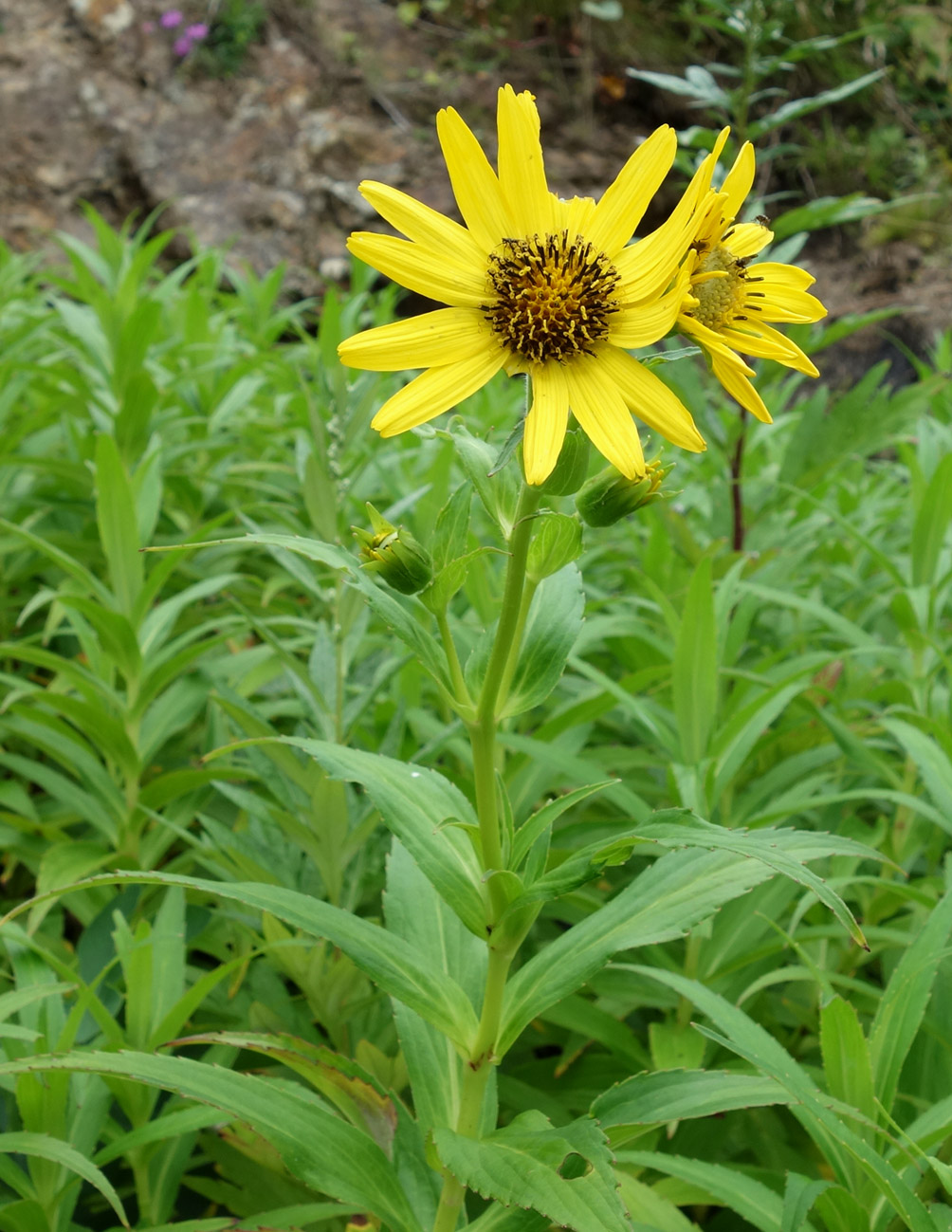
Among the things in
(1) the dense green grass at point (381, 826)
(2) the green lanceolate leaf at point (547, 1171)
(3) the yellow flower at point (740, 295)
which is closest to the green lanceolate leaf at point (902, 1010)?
(1) the dense green grass at point (381, 826)

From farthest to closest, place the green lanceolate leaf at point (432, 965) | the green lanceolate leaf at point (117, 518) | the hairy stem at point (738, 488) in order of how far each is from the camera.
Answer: the hairy stem at point (738, 488), the green lanceolate leaf at point (117, 518), the green lanceolate leaf at point (432, 965)

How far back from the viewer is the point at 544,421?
2.15 feet

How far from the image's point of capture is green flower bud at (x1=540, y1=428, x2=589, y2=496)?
2.25 ft

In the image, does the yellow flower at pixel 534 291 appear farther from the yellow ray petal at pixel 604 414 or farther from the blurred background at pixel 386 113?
the blurred background at pixel 386 113

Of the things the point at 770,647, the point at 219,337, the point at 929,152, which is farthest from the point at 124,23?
the point at 770,647

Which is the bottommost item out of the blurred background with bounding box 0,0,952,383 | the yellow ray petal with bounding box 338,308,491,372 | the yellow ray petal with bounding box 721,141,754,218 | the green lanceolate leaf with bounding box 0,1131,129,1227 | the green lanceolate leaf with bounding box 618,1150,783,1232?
the green lanceolate leaf with bounding box 618,1150,783,1232

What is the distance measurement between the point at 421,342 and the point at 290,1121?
24.6 inches

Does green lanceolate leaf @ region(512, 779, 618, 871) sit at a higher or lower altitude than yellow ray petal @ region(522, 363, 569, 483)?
lower

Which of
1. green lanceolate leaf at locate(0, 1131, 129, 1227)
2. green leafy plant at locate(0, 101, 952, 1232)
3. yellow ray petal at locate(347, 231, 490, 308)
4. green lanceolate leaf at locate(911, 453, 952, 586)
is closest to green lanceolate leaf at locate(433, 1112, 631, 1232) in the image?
green leafy plant at locate(0, 101, 952, 1232)

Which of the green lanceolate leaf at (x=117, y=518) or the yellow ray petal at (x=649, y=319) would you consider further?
the green lanceolate leaf at (x=117, y=518)

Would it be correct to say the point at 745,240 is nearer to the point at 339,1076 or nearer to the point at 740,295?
the point at 740,295

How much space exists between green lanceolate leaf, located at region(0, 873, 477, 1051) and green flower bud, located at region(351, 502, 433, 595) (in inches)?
10.2

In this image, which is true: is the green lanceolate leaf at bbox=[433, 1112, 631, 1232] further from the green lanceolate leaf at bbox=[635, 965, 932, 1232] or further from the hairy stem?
the hairy stem

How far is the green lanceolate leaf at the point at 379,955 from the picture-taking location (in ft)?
2.34
